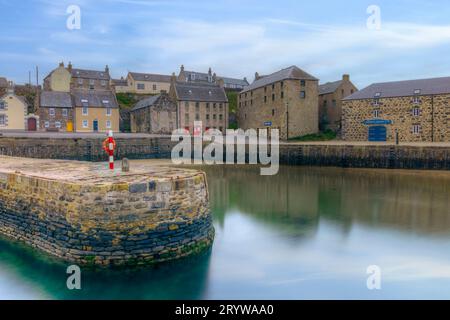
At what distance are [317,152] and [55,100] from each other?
86.6 ft

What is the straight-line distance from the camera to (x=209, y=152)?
2730 centimetres

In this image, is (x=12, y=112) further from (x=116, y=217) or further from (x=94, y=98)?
(x=116, y=217)

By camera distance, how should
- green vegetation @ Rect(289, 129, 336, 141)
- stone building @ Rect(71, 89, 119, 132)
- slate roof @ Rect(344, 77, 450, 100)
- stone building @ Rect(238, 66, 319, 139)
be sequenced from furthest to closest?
stone building @ Rect(71, 89, 119, 132) → stone building @ Rect(238, 66, 319, 139) → green vegetation @ Rect(289, 129, 336, 141) → slate roof @ Rect(344, 77, 450, 100)

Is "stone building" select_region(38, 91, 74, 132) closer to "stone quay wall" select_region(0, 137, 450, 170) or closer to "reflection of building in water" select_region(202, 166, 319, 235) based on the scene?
"stone quay wall" select_region(0, 137, 450, 170)

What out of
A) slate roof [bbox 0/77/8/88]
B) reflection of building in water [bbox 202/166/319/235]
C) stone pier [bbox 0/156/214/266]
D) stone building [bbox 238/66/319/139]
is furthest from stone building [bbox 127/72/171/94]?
stone pier [bbox 0/156/214/266]

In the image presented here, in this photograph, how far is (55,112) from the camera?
3638 cm

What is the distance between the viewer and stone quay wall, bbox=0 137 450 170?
20625 millimetres

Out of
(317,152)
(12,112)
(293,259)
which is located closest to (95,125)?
(12,112)

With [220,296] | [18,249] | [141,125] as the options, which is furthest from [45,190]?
[141,125]

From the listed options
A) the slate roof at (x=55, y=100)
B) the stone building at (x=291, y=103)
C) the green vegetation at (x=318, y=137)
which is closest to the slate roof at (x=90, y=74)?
the slate roof at (x=55, y=100)

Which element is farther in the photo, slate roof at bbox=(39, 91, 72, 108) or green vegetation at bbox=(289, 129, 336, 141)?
slate roof at bbox=(39, 91, 72, 108)

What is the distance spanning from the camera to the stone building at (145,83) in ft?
175

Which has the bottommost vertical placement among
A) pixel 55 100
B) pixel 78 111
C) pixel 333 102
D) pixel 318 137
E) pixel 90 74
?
pixel 318 137

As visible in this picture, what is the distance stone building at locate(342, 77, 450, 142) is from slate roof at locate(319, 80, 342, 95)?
524cm
